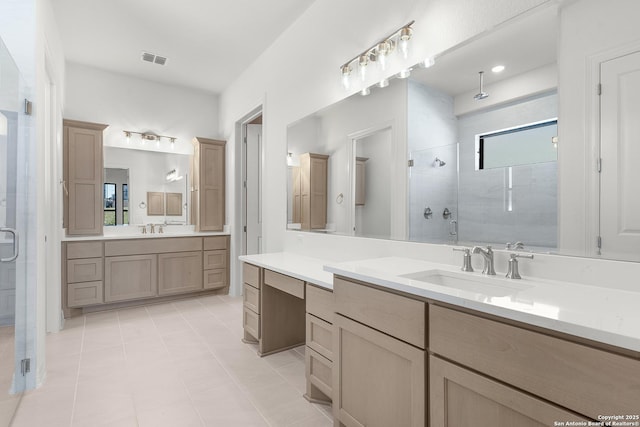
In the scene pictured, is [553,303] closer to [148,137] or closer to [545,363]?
[545,363]

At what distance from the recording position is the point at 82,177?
3.59 meters

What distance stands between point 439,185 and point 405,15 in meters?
1.02

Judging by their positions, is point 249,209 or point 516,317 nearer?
Answer: point 516,317

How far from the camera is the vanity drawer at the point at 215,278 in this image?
4.23 meters

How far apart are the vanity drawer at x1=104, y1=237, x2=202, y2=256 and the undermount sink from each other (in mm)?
3372

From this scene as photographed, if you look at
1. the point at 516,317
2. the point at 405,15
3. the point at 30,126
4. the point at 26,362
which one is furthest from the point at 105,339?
the point at 405,15

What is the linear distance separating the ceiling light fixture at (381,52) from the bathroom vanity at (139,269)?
2857 millimetres

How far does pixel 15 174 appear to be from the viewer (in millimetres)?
1840

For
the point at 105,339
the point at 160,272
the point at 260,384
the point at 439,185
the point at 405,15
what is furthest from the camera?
the point at 160,272

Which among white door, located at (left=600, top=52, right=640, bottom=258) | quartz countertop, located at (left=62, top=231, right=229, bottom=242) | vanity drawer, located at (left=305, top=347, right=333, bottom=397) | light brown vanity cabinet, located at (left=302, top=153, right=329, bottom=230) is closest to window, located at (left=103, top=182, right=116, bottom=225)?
quartz countertop, located at (left=62, top=231, right=229, bottom=242)

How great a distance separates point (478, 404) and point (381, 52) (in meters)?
1.86

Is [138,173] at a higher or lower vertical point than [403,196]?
higher

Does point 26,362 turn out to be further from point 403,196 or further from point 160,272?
point 403,196

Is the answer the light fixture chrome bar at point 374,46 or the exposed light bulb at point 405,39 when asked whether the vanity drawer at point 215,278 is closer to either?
the light fixture chrome bar at point 374,46
